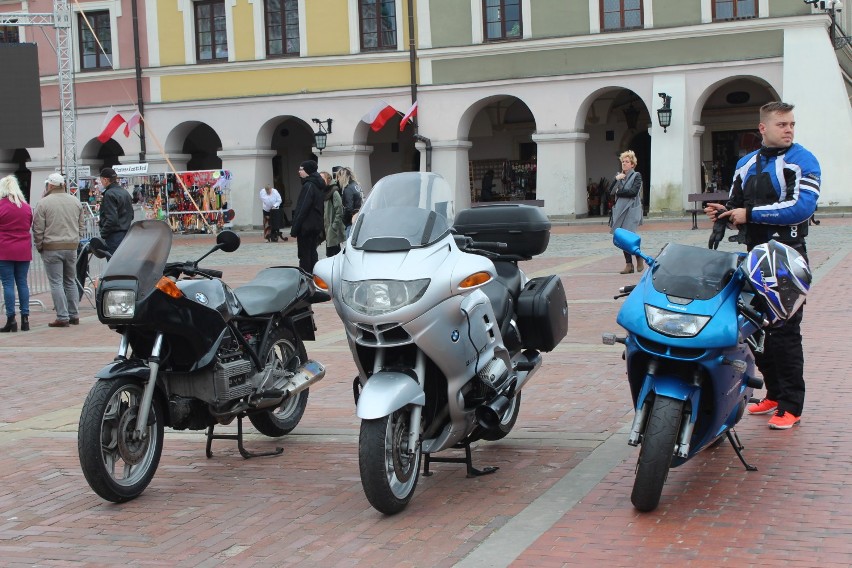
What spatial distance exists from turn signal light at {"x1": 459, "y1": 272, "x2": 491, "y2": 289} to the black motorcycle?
149cm

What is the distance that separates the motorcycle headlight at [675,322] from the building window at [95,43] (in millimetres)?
33662

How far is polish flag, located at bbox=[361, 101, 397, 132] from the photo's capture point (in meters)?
33.1

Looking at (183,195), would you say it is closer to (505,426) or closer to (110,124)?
(110,124)

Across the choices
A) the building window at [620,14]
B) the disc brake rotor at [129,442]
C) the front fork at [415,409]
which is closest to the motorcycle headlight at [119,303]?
the disc brake rotor at [129,442]

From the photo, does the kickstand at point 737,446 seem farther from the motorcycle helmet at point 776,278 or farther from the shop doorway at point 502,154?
the shop doorway at point 502,154

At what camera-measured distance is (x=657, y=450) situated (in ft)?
16.9

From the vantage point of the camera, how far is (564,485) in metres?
5.85

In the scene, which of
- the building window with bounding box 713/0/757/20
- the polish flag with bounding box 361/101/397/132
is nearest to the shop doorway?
the polish flag with bounding box 361/101/397/132

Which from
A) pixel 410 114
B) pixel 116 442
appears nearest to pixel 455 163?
pixel 410 114

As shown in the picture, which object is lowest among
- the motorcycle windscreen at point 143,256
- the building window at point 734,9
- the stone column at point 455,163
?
the motorcycle windscreen at point 143,256

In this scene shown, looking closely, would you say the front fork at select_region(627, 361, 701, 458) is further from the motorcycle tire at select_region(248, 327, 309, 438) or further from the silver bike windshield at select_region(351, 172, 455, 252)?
the motorcycle tire at select_region(248, 327, 309, 438)

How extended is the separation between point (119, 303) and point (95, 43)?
3309cm

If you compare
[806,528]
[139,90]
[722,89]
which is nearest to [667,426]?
[806,528]

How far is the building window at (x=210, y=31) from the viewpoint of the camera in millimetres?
35750
